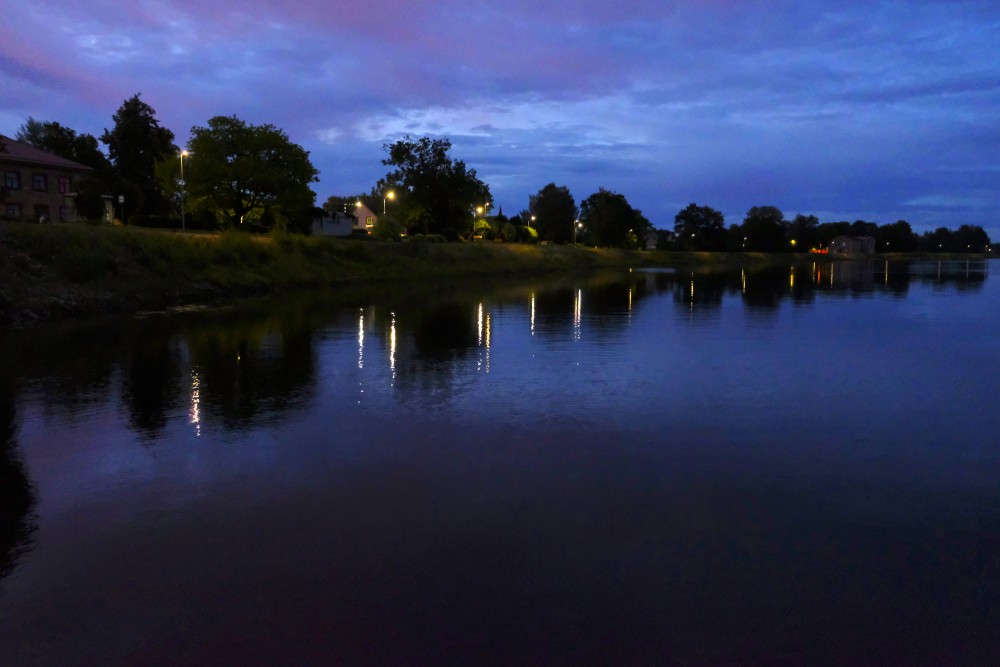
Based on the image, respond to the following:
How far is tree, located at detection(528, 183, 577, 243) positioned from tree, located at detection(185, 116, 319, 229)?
8157cm

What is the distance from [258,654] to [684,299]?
40.1m

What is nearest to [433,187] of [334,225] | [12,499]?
[334,225]

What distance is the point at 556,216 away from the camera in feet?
489

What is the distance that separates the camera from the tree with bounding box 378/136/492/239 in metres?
97.6

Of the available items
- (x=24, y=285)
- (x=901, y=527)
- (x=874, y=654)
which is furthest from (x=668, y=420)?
(x=24, y=285)

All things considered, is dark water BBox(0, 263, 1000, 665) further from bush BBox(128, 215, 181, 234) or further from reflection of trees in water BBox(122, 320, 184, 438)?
bush BBox(128, 215, 181, 234)

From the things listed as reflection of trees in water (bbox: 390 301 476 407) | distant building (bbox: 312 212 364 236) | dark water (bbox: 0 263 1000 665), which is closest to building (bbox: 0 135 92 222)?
distant building (bbox: 312 212 364 236)

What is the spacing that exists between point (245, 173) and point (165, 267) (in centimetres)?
3260

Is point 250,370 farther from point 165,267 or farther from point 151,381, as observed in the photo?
point 165,267

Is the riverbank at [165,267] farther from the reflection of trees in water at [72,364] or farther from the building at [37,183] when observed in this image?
the building at [37,183]

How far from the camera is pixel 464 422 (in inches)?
488

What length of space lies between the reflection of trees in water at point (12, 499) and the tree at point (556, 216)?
13940 centimetres

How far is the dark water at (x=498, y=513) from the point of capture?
5875 mm

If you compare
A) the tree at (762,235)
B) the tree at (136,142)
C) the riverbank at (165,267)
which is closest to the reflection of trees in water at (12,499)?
the riverbank at (165,267)
